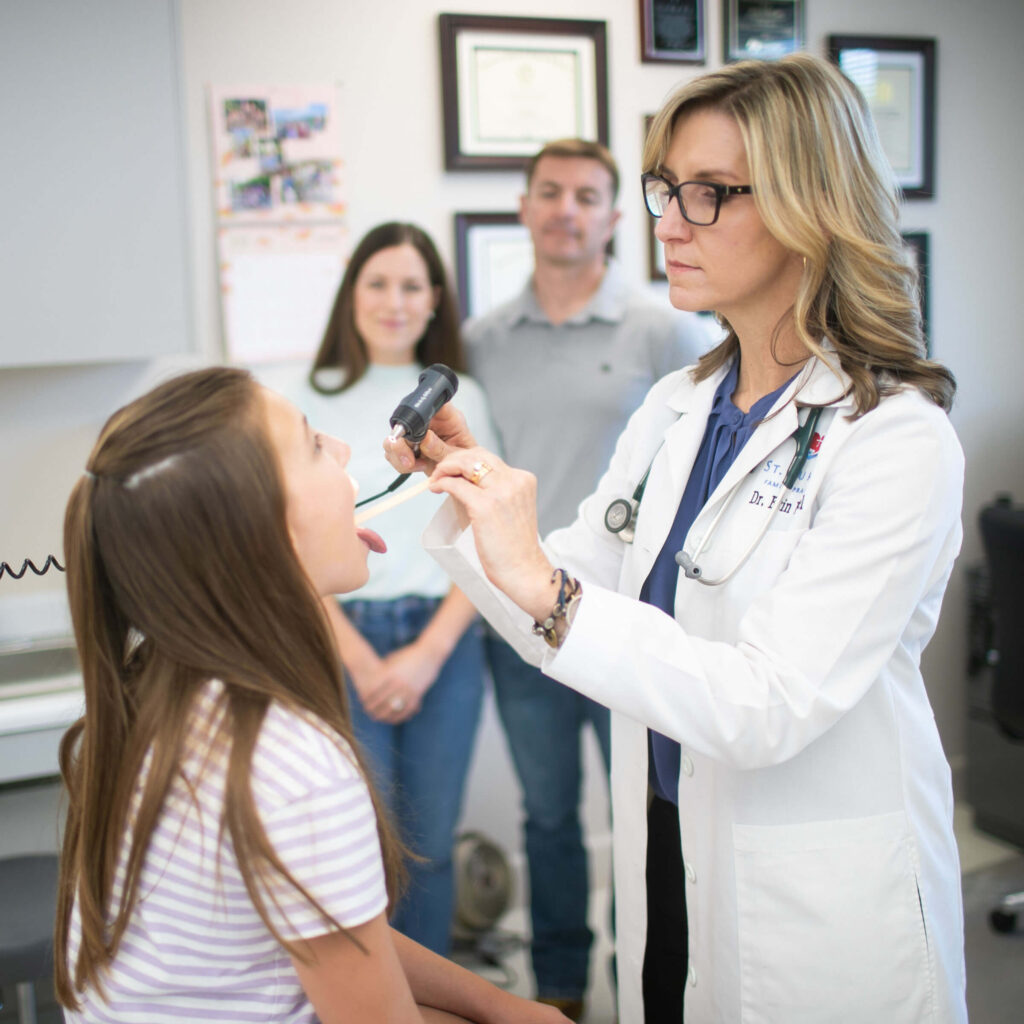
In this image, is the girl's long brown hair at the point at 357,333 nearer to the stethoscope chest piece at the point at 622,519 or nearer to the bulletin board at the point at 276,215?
the bulletin board at the point at 276,215

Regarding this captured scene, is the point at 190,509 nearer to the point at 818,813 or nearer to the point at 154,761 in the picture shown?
the point at 154,761

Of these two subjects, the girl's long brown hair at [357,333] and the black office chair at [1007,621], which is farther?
the black office chair at [1007,621]

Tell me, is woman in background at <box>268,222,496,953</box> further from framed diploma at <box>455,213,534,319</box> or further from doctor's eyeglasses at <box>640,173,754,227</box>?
doctor's eyeglasses at <box>640,173,754,227</box>

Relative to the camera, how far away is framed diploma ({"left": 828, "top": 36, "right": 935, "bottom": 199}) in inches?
111

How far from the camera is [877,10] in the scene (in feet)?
9.36

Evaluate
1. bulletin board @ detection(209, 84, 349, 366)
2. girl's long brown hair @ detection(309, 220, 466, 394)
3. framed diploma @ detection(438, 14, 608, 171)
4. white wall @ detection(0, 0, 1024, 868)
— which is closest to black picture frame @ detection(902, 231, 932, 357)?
white wall @ detection(0, 0, 1024, 868)

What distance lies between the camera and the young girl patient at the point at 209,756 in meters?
0.82

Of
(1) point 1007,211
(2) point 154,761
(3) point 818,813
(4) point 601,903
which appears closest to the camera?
(2) point 154,761

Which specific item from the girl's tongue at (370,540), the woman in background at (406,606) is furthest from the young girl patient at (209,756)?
the woman in background at (406,606)

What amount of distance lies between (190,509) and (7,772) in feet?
3.74

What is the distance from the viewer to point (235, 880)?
2.73 ft

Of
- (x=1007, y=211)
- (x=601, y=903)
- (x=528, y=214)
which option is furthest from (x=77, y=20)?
(x=1007, y=211)

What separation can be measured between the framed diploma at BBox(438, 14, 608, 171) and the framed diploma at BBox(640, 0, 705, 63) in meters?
0.13

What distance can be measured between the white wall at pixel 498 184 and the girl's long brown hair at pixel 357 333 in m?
0.26
